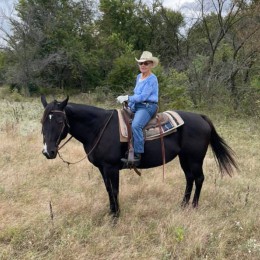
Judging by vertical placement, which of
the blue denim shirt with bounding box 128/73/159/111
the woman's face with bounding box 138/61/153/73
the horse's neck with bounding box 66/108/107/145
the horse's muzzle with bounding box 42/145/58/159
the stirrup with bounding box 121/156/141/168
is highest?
the woman's face with bounding box 138/61/153/73

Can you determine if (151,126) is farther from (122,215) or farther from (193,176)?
(122,215)

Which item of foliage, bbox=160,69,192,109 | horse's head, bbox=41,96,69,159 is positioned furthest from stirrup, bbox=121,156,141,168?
foliage, bbox=160,69,192,109

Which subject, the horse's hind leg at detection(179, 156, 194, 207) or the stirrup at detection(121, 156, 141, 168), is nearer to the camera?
the stirrup at detection(121, 156, 141, 168)

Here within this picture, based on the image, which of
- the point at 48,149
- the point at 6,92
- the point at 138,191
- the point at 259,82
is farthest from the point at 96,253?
the point at 6,92

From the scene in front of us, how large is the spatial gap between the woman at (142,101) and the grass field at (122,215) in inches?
36.7

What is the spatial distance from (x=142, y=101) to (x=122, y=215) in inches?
64.1

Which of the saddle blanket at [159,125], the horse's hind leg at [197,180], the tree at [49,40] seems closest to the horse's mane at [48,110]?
the saddle blanket at [159,125]

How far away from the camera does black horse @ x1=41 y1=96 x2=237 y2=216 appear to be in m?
4.06

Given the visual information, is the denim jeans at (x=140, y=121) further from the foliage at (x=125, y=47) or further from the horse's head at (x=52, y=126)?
the foliage at (x=125, y=47)

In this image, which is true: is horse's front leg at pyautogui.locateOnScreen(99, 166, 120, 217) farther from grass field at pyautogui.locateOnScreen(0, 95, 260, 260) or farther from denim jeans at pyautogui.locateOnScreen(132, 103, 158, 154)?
denim jeans at pyautogui.locateOnScreen(132, 103, 158, 154)

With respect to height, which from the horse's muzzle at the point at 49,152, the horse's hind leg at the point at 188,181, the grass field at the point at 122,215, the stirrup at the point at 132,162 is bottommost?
the grass field at the point at 122,215

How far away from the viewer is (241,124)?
1320cm

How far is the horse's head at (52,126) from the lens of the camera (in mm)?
4000

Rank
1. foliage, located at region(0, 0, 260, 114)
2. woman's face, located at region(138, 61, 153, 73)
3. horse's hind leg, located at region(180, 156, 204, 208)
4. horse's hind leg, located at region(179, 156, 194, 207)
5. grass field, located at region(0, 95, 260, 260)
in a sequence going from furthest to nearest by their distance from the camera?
foliage, located at region(0, 0, 260, 114), horse's hind leg, located at region(179, 156, 194, 207), horse's hind leg, located at region(180, 156, 204, 208), woman's face, located at region(138, 61, 153, 73), grass field, located at region(0, 95, 260, 260)
